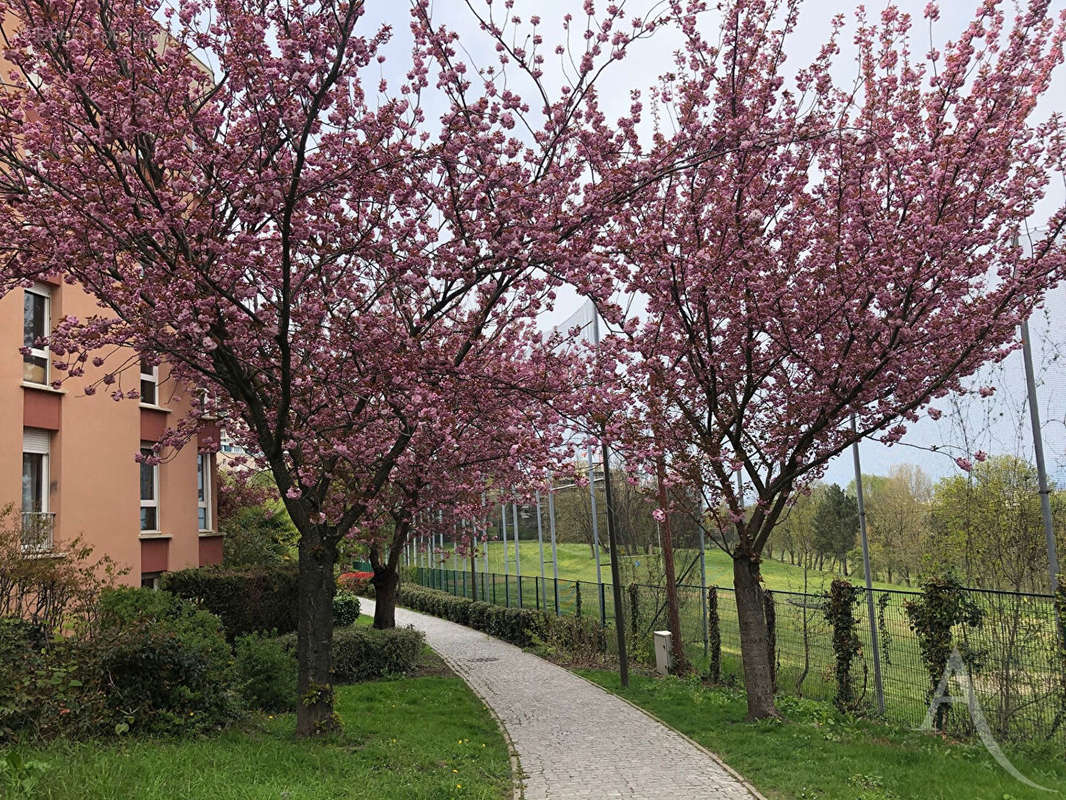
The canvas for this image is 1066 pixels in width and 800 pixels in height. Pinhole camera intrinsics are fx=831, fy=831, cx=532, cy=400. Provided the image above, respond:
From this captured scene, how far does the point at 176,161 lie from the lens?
24.3ft

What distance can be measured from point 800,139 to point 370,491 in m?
5.73

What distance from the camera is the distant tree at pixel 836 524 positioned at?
38.3 ft

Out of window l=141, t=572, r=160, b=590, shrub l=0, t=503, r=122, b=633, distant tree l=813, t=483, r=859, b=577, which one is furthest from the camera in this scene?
window l=141, t=572, r=160, b=590

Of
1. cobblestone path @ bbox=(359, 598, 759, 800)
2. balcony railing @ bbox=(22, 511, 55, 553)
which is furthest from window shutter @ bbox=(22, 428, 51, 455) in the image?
cobblestone path @ bbox=(359, 598, 759, 800)

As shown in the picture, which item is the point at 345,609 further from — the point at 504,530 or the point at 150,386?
the point at 150,386

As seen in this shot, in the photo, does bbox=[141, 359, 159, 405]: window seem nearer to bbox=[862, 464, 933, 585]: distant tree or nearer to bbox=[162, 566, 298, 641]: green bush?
bbox=[162, 566, 298, 641]: green bush

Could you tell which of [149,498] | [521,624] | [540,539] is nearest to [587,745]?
[521,624]

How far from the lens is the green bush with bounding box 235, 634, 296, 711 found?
33.6 feet

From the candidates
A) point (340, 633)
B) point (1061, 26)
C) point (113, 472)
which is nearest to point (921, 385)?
point (1061, 26)

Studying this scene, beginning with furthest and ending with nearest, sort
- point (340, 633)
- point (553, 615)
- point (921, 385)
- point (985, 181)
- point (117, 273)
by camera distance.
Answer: point (553, 615), point (340, 633), point (921, 385), point (985, 181), point (117, 273)

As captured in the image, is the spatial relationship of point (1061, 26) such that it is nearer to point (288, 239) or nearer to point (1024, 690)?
point (1024, 690)

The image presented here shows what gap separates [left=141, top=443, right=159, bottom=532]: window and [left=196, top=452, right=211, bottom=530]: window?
2.44 meters

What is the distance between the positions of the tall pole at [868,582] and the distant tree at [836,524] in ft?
0.70

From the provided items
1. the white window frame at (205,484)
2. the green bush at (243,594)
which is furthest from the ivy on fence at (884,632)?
the white window frame at (205,484)
